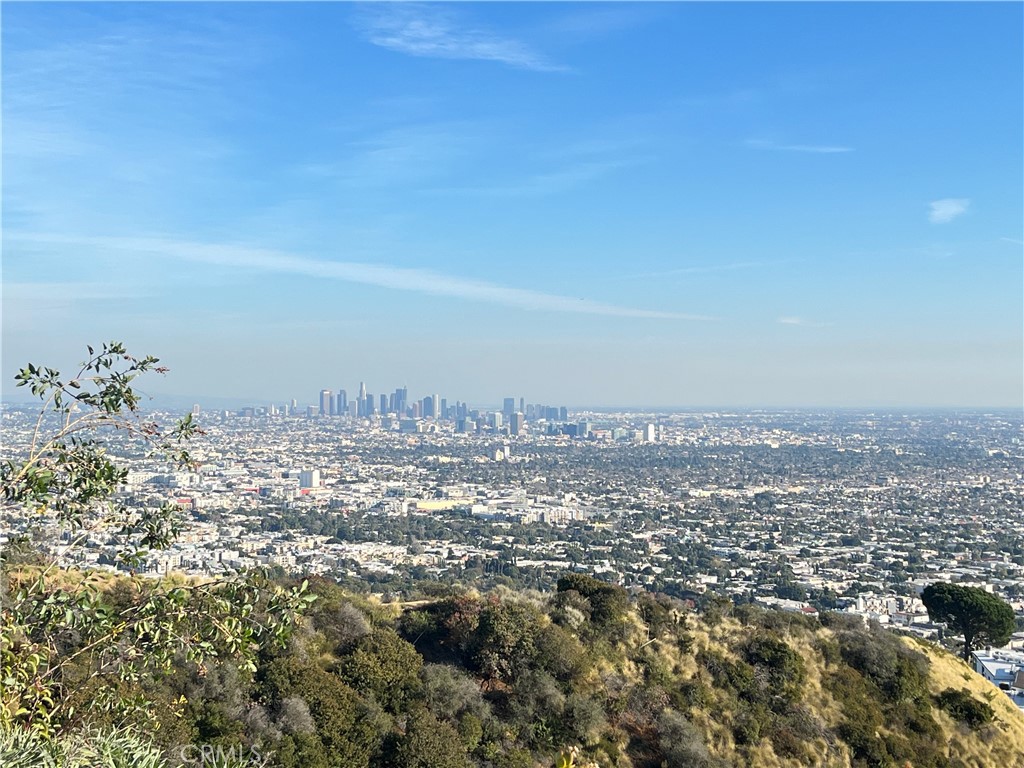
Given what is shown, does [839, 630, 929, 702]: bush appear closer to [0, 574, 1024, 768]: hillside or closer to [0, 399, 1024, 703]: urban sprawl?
[0, 574, 1024, 768]: hillside

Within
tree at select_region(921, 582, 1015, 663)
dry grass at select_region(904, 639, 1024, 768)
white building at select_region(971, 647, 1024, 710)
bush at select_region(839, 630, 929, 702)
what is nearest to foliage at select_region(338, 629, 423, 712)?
bush at select_region(839, 630, 929, 702)

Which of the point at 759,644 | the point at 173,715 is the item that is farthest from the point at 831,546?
the point at 173,715

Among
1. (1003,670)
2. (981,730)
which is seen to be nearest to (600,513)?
(1003,670)

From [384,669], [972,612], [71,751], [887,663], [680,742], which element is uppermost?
[71,751]

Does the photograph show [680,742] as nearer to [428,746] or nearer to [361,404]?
[428,746]

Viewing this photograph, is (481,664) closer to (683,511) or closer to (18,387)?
(18,387)

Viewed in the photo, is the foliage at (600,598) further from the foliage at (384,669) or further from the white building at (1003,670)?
the white building at (1003,670)
